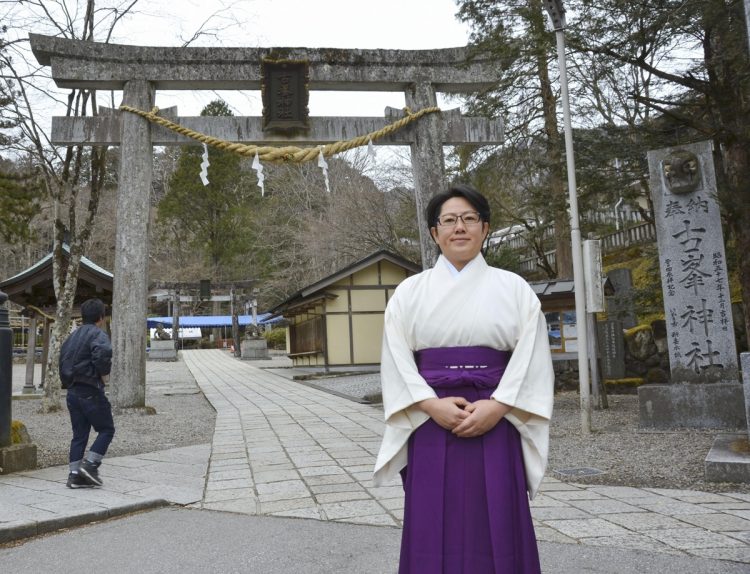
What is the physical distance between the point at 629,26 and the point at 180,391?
13389 mm

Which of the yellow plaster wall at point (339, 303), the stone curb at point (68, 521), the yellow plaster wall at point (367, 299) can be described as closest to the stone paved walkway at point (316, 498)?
the stone curb at point (68, 521)

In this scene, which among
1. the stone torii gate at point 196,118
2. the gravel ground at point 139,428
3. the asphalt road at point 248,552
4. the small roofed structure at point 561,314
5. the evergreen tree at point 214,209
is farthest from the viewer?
the evergreen tree at point 214,209

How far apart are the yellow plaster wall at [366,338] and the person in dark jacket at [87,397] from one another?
710 inches

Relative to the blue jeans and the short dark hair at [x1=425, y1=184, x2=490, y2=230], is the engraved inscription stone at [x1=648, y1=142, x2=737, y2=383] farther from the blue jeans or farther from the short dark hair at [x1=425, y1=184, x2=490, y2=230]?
the blue jeans

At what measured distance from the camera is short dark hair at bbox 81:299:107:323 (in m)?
5.56

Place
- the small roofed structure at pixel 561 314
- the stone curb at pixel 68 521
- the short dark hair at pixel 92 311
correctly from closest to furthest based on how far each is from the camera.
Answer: the stone curb at pixel 68 521 → the short dark hair at pixel 92 311 → the small roofed structure at pixel 561 314

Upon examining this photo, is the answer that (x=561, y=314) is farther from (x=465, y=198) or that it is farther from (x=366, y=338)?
(x=366, y=338)

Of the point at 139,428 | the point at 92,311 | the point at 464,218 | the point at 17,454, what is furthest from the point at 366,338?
the point at 464,218

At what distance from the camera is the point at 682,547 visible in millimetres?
3613

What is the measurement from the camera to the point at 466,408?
241cm

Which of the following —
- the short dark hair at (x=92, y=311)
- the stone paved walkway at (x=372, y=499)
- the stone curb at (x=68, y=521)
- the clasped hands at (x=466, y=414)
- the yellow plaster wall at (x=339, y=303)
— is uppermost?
the yellow plaster wall at (x=339, y=303)

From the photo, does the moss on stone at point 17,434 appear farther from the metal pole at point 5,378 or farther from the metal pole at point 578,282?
the metal pole at point 578,282

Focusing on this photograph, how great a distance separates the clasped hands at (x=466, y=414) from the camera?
236 cm

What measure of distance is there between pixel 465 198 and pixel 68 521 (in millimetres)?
3777
